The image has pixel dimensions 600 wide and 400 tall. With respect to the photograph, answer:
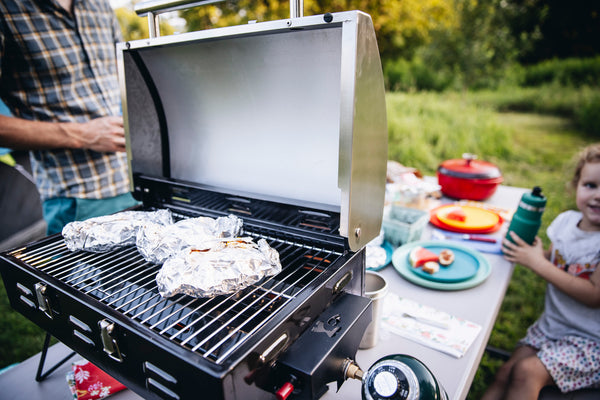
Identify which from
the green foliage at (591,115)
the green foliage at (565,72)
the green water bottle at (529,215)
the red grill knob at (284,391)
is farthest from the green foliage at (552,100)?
the red grill knob at (284,391)

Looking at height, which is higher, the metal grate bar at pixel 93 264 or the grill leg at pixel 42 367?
the metal grate bar at pixel 93 264

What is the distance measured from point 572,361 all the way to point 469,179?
42.0 inches

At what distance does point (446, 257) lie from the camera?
1523mm

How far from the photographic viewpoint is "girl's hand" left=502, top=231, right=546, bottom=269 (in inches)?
60.2

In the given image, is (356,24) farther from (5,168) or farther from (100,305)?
(5,168)

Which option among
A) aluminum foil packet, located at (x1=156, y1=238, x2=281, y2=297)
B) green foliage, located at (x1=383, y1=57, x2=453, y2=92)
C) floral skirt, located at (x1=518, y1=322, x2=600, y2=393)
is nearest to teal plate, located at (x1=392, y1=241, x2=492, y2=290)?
floral skirt, located at (x1=518, y1=322, x2=600, y2=393)

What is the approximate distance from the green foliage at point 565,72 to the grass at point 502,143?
0.47 meters

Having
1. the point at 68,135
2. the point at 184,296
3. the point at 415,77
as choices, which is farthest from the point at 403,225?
the point at 415,77

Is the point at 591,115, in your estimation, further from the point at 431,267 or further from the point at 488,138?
the point at 431,267

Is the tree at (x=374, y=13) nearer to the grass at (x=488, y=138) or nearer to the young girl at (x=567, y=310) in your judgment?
the grass at (x=488, y=138)

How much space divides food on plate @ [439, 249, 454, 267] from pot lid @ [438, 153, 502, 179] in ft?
2.57

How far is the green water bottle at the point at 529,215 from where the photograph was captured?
1.51m

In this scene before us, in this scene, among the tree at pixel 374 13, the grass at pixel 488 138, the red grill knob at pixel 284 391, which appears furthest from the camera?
the tree at pixel 374 13

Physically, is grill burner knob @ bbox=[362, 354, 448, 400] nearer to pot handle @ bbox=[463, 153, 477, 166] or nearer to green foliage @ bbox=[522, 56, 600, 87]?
pot handle @ bbox=[463, 153, 477, 166]
